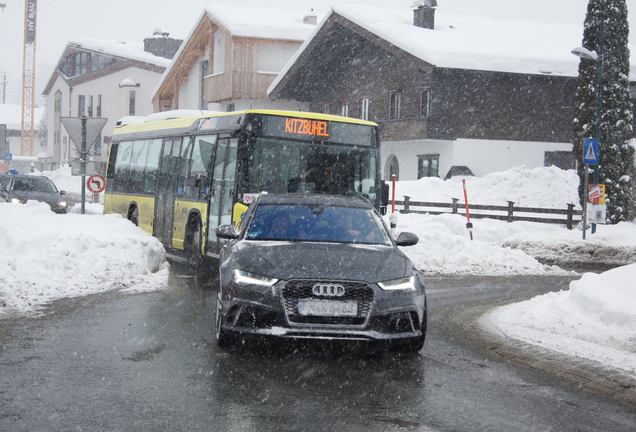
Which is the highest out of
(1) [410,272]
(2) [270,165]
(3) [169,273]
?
(2) [270,165]

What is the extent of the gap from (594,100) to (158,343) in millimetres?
21974

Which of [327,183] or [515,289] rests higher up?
[327,183]

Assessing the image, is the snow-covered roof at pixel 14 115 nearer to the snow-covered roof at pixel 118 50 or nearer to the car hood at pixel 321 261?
the snow-covered roof at pixel 118 50

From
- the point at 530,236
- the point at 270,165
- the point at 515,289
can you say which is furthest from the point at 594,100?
the point at 270,165

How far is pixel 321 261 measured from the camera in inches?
260

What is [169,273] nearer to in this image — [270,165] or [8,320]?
[270,165]

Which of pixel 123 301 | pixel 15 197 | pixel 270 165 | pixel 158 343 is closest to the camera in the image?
pixel 158 343

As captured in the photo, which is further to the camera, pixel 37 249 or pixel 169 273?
pixel 169 273

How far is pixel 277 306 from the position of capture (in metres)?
6.31

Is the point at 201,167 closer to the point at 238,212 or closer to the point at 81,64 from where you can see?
the point at 238,212

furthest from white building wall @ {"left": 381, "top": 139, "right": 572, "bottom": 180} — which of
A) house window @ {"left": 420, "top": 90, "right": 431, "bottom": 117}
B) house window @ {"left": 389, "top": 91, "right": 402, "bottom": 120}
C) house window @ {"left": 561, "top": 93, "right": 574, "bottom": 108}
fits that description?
house window @ {"left": 561, "top": 93, "right": 574, "bottom": 108}

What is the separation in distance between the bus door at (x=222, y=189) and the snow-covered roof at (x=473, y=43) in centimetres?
2024

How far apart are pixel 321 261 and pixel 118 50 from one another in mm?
63686

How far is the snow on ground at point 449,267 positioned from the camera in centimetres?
803
